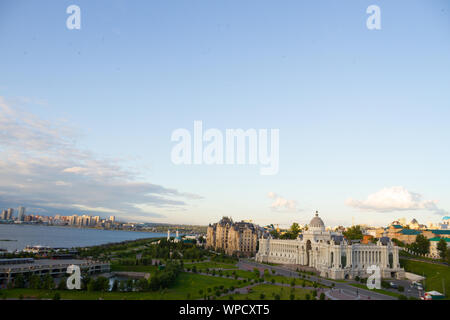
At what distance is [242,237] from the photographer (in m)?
132

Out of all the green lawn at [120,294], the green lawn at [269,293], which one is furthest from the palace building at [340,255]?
the green lawn at [120,294]

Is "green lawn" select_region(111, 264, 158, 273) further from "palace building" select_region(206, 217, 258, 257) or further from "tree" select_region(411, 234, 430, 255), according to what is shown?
"tree" select_region(411, 234, 430, 255)

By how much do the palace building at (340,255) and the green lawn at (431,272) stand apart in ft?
11.2

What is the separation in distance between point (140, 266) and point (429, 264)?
6993 centimetres

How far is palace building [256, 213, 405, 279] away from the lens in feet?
266

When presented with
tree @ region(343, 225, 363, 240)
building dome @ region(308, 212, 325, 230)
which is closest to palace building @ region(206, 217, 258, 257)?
tree @ region(343, 225, 363, 240)

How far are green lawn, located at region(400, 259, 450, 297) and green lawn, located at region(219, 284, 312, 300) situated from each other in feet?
93.6

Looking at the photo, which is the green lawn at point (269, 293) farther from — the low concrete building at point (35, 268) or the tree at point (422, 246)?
the tree at point (422, 246)

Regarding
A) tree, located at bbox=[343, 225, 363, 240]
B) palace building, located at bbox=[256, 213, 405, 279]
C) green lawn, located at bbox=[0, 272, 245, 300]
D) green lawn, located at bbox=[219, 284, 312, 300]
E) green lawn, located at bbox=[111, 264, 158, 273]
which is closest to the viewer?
green lawn, located at bbox=[0, 272, 245, 300]

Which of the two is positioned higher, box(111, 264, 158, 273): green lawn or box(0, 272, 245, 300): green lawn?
box(0, 272, 245, 300): green lawn

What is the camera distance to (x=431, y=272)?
76.8 meters

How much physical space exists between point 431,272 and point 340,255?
63.7 feet
